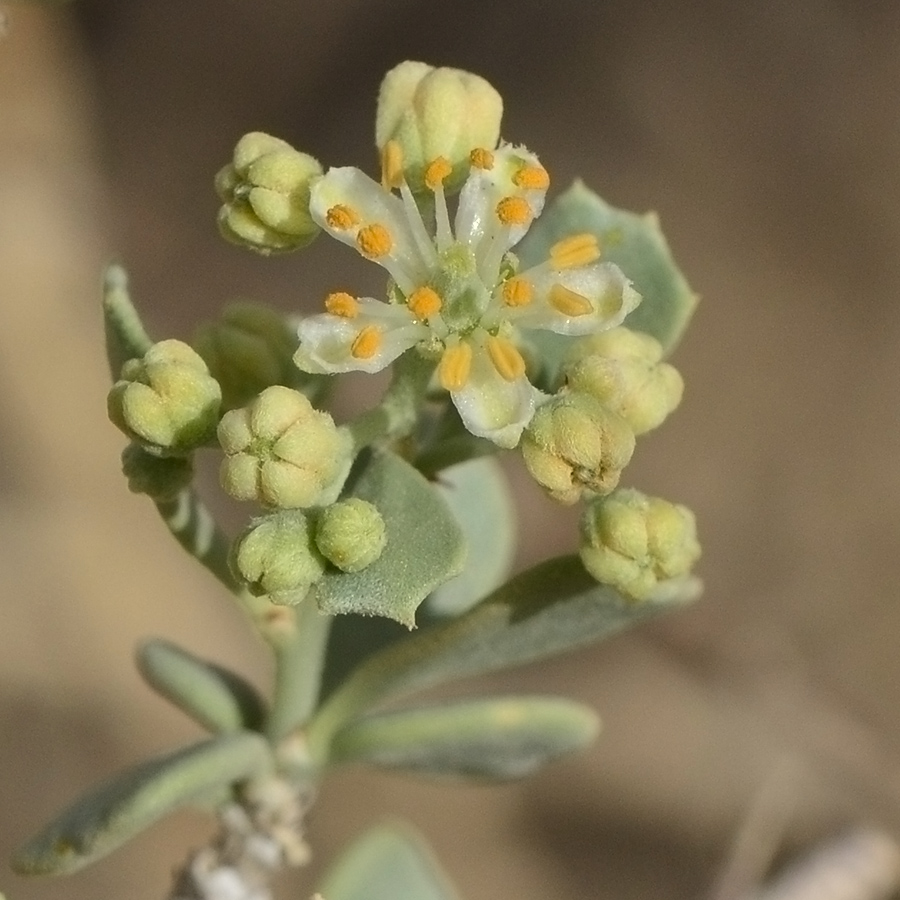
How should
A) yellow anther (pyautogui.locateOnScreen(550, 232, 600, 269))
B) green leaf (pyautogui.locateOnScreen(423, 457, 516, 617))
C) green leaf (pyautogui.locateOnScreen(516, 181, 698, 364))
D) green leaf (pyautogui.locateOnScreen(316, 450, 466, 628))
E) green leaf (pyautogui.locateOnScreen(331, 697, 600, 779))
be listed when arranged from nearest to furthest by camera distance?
green leaf (pyautogui.locateOnScreen(316, 450, 466, 628))
yellow anther (pyautogui.locateOnScreen(550, 232, 600, 269))
green leaf (pyautogui.locateOnScreen(516, 181, 698, 364))
green leaf (pyautogui.locateOnScreen(331, 697, 600, 779))
green leaf (pyautogui.locateOnScreen(423, 457, 516, 617))

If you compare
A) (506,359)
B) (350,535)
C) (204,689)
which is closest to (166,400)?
(350,535)

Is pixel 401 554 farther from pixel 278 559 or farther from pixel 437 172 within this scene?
→ pixel 437 172

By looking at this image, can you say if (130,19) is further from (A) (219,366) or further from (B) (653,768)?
(A) (219,366)

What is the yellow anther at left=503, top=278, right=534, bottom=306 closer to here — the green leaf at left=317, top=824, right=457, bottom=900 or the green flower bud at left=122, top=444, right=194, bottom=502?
the green flower bud at left=122, top=444, right=194, bottom=502

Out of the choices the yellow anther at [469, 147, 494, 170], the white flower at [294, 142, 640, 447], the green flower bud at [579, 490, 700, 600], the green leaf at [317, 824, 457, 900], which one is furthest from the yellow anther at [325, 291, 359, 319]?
the green leaf at [317, 824, 457, 900]

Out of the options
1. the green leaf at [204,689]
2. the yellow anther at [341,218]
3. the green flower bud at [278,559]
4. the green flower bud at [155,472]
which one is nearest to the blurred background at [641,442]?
the green leaf at [204,689]

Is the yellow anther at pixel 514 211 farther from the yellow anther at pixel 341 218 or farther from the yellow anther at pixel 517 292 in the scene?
the yellow anther at pixel 341 218

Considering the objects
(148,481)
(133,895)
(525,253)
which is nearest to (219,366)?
(148,481)
